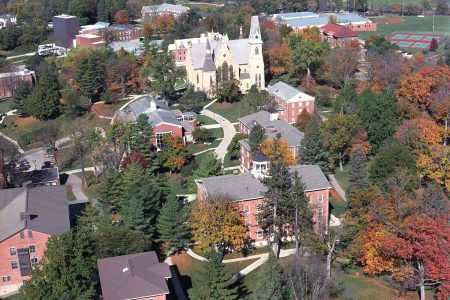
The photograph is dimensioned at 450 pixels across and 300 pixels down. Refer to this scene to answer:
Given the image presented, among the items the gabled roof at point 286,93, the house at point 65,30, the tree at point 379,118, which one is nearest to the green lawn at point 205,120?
the gabled roof at point 286,93

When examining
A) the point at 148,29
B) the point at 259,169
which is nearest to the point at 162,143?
the point at 259,169

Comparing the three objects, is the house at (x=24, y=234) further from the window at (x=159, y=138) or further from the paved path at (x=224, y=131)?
the paved path at (x=224, y=131)

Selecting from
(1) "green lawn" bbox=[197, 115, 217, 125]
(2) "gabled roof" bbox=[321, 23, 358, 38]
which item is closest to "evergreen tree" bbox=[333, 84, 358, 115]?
(1) "green lawn" bbox=[197, 115, 217, 125]

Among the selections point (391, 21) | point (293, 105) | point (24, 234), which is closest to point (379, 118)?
point (293, 105)

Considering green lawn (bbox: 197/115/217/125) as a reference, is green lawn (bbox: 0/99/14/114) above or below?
above

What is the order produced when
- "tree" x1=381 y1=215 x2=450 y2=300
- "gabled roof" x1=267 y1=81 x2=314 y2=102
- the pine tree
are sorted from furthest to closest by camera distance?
"gabled roof" x1=267 y1=81 x2=314 y2=102
the pine tree
"tree" x1=381 y1=215 x2=450 y2=300

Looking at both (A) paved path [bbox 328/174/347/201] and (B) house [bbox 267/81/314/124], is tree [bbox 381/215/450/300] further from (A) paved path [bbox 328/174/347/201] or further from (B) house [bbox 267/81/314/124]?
(B) house [bbox 267/81/314/124]
